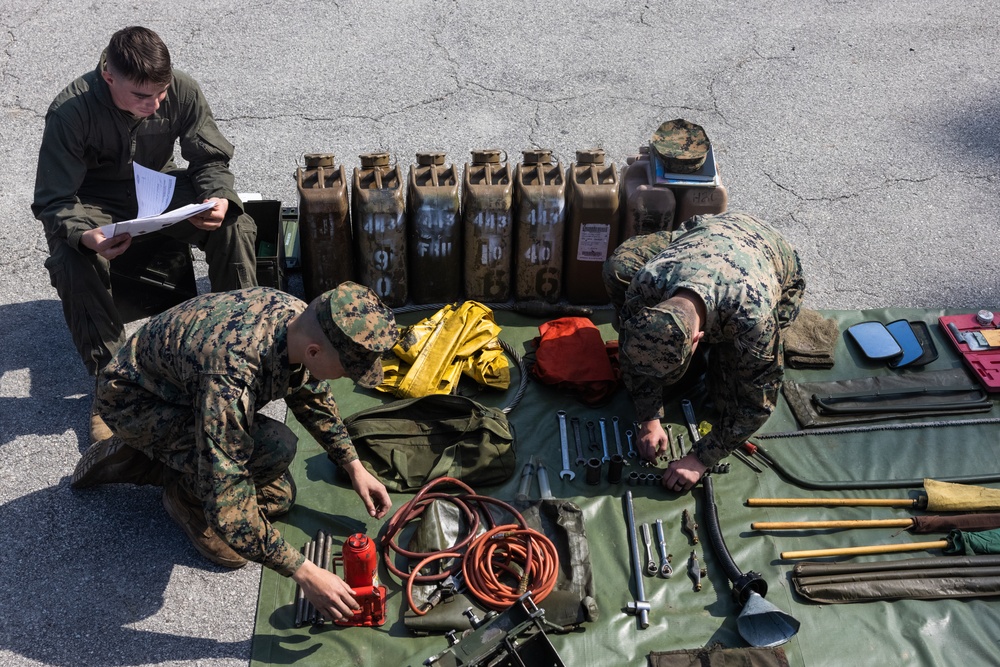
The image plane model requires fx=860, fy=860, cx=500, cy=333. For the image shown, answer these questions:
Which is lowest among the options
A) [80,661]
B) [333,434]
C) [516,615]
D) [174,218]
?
[80,661]

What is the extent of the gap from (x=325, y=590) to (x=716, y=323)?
7.53ft

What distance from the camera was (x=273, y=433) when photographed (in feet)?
13.7

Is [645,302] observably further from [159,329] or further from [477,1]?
[477,1]

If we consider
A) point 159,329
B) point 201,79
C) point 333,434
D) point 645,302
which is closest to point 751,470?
point 645,302

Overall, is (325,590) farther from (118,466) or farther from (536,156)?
(536,156)

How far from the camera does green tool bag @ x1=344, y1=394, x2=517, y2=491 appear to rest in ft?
15.7

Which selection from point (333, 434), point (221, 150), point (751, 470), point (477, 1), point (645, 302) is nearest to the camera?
point (333, 434)

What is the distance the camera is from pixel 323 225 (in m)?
5.56

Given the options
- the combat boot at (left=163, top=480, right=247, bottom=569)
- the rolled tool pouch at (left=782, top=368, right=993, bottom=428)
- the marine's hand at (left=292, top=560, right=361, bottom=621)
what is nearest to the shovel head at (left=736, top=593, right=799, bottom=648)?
the rolled tool pouch at (left=782, top=368, right=993, bottom=428)

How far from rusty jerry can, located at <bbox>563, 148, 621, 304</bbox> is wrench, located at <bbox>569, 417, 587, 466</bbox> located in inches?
45.5

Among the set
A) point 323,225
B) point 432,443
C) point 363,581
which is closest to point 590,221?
point 323,225

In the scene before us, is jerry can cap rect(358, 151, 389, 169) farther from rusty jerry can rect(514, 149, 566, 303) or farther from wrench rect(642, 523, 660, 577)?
wrench rect(642, 523, 660, 577)

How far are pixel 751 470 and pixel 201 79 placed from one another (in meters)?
6.03

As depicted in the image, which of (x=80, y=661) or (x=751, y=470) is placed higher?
(x=751, y=470)
